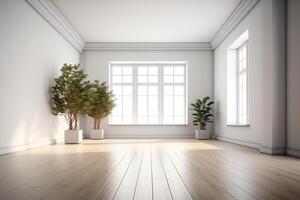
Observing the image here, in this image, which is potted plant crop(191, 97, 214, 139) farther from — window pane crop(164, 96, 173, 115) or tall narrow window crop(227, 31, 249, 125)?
tall narrow window crop(227, 31, 249, 125)

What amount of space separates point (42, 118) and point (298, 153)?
5451 millimetres

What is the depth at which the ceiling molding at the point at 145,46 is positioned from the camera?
11273 millimetres

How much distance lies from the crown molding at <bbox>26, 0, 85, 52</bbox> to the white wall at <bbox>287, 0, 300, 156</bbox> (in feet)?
16.3

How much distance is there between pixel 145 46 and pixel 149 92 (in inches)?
68.2

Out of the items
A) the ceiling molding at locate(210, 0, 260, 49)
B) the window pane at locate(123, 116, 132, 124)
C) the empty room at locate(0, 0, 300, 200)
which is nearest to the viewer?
the empty room at locate(0, 0, 300, 200)

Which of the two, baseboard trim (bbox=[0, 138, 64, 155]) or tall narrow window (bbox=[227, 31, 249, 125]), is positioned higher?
tall narrow window (bbox=[227, 31, 249, 125])

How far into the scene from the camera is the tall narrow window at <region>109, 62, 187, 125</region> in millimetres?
11867

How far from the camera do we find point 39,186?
2604mm

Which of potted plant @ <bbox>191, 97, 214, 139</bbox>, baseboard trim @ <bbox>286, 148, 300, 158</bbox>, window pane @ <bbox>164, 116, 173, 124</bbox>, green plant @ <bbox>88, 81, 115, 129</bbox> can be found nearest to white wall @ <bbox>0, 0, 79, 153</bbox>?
green plant @ <bbox>88, 81, 115, 129</bbox>

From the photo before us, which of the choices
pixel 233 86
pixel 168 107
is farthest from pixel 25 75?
pixel 168 107

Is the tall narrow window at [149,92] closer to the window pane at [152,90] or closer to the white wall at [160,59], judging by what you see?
the window pane at [152,90]

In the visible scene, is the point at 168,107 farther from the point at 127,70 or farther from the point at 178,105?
the point at 127,70

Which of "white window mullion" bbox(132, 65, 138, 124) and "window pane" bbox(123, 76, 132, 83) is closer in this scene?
"white window mullion" bbox(132, 65, 138, 124)

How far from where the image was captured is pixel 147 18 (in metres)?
8.52
